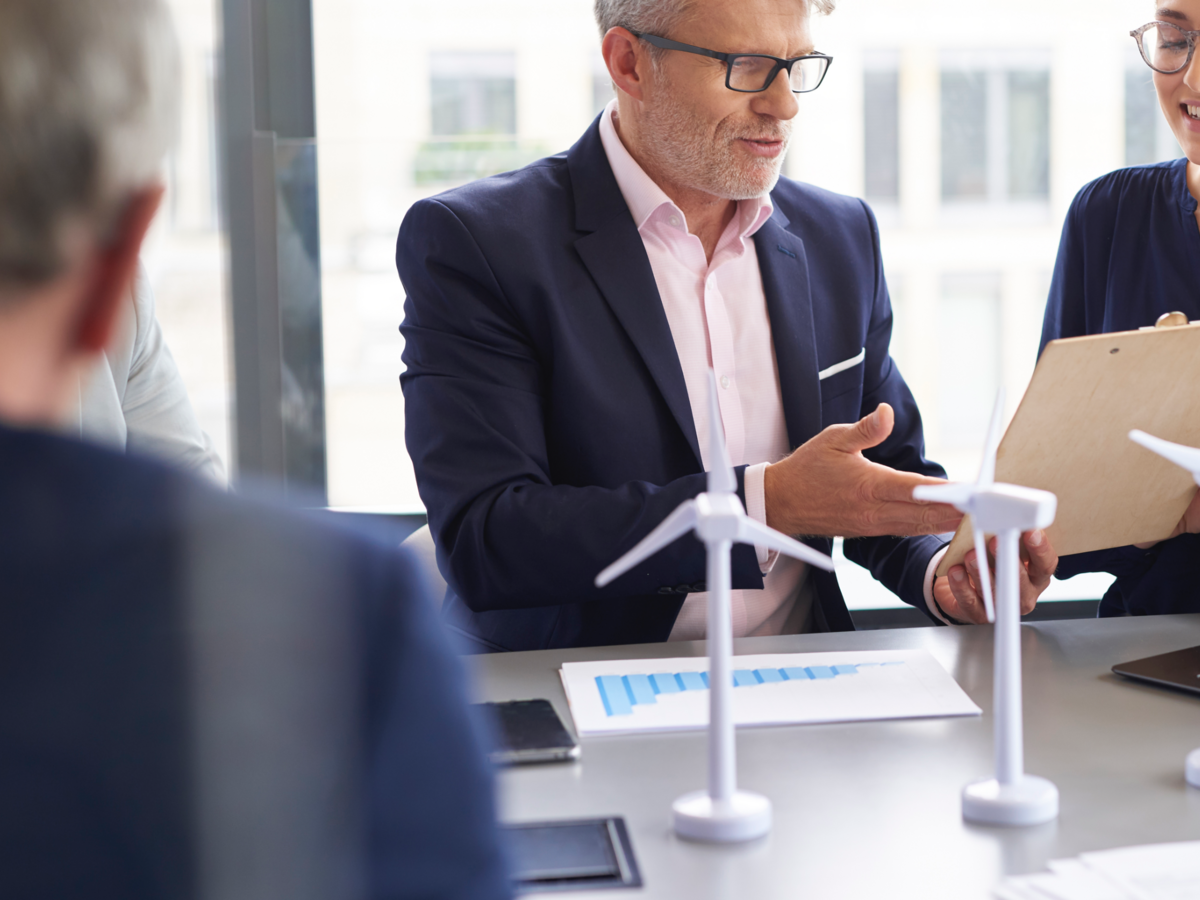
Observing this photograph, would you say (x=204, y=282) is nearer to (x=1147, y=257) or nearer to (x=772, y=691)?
(x=772, y=691)

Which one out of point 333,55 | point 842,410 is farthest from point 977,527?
point 333,55

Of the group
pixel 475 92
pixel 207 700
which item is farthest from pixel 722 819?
pixel 475 92

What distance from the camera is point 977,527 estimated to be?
97 cm

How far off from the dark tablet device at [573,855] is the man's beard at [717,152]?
112cm

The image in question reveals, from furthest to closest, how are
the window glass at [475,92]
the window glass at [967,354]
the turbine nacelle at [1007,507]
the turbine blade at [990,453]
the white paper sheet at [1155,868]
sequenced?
1. the window glass at [967,354]
2. the window glass at [475,92]
3. the turbine blade at [990,453]
4. the turbine nacelle at [1007,507]
5. the white paper sheet at [1155,868]

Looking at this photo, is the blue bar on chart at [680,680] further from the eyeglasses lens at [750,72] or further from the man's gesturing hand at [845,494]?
the eyeglasses lens at [750,72]

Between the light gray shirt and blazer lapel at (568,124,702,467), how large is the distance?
0.64 m

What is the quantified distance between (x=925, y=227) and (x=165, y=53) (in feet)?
8.19

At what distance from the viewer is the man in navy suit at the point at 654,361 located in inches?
60.5

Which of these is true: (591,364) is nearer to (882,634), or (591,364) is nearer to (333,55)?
(882,634)

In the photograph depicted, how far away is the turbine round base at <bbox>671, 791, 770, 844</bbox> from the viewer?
0.93 m

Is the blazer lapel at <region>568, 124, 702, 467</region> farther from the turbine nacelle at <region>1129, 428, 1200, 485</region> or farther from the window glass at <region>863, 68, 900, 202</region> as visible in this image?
the window glass at <region>863, 68, 900, 202</region>

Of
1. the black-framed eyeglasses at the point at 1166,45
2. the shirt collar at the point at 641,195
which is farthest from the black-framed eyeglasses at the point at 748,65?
the black-framed eyeglasses at the point at 1166,45

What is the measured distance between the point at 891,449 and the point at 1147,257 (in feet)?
1.76
